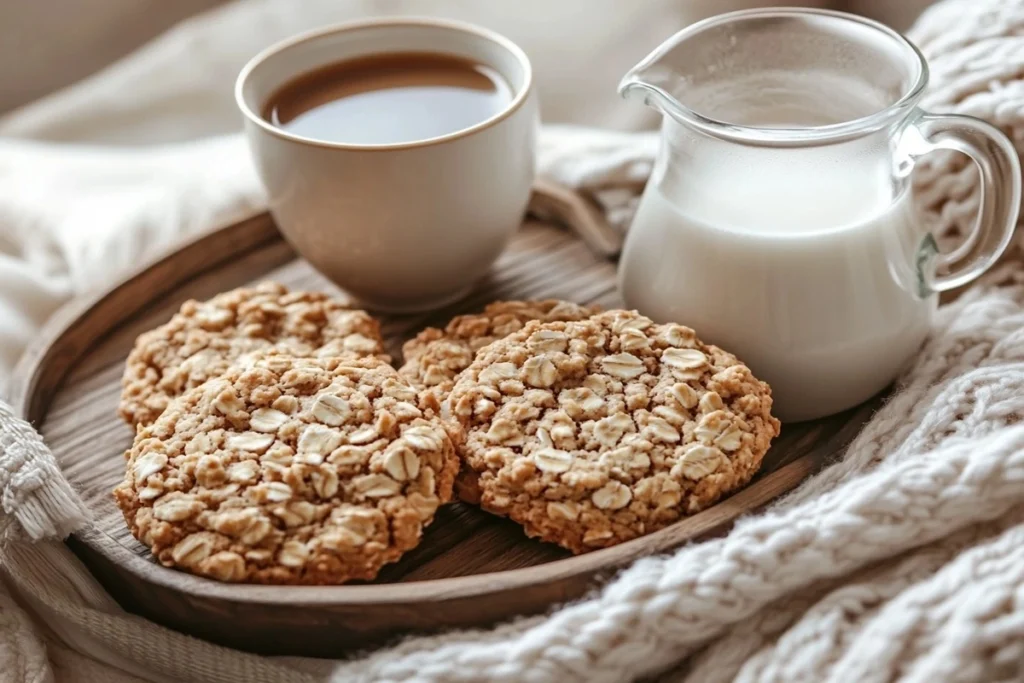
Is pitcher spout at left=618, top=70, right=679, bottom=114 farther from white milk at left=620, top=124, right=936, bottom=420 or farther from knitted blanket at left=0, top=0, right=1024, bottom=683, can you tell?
knitted blanket at left=0, top=0, right=1024, bottom=683

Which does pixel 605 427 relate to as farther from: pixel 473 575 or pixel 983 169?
pixel 983 169

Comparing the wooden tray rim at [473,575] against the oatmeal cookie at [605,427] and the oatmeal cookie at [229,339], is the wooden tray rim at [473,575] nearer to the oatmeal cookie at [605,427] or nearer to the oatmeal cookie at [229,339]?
the oatmeal cookie at [605,427]

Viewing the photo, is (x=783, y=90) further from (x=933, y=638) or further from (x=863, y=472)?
(x=933, y=638)

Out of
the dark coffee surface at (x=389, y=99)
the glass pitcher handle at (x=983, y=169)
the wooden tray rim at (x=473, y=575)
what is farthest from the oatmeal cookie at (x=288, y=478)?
the glass pitcher handle at (x=983, y=169)

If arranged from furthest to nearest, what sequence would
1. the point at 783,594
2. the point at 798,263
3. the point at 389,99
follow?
the point at 389,99, the point at 798,263, the point at 783,594

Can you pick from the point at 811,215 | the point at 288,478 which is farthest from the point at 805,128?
the point at 288,478

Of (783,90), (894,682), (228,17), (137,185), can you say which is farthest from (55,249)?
(894,682)
